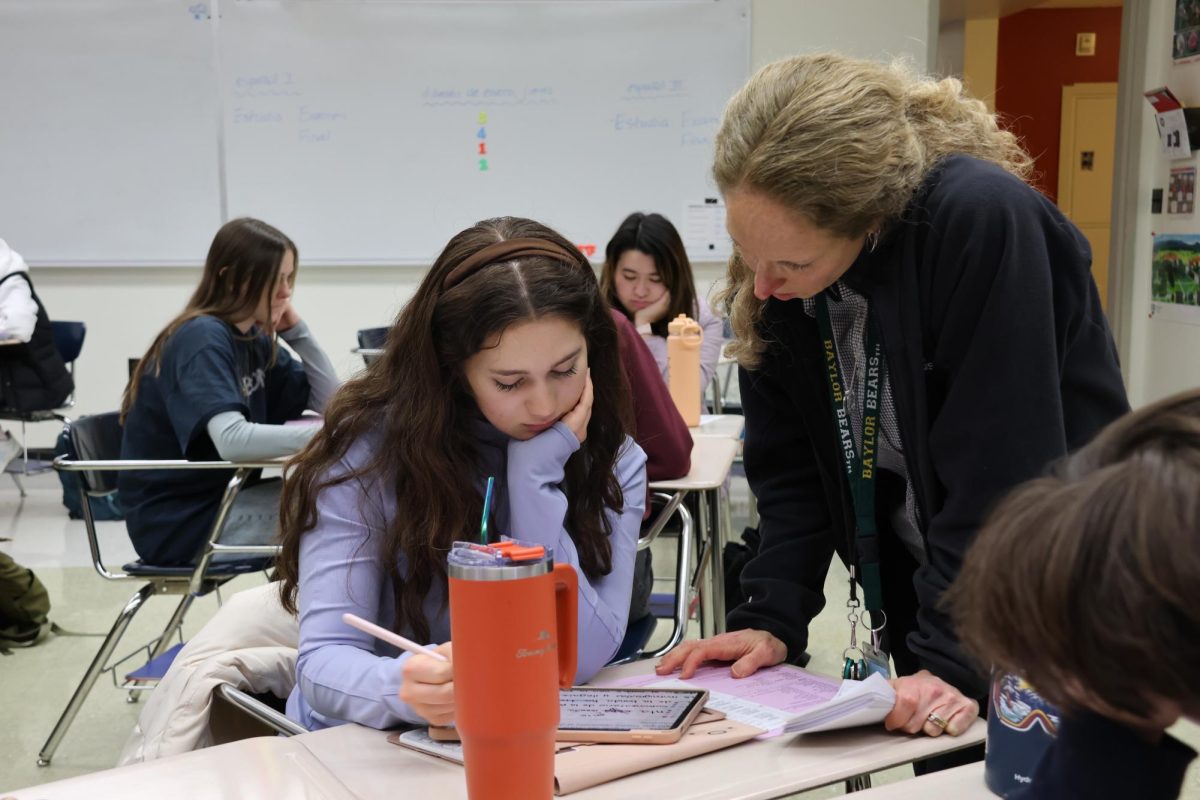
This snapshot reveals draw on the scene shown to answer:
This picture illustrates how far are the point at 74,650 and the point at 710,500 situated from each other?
6.38ft

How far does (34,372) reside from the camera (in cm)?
485

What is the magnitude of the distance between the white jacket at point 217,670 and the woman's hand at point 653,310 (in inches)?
102

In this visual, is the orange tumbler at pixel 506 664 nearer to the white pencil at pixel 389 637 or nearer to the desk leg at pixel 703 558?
the white pencil at pixel 389 637

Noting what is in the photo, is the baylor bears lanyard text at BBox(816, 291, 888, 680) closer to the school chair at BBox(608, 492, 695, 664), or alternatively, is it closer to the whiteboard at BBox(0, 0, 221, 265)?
the school chair at BBox(608, 492, 695, 664)

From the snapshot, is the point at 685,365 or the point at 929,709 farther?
the point at 685,365

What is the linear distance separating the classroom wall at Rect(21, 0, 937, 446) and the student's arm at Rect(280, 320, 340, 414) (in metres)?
1.93

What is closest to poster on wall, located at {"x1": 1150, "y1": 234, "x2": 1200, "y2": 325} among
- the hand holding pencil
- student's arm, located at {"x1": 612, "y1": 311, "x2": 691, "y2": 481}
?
student's arm, located at {"x1": 612, "y1": 311, "x2": 691, "y2": 481}

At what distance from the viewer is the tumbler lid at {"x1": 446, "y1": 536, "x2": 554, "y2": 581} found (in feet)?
2.60

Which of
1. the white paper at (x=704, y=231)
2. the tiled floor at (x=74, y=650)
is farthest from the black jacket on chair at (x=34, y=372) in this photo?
the white paper at (x=704, y=231)

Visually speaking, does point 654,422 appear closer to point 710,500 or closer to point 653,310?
point 710,500

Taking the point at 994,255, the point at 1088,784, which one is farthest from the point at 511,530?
the point at 1088,784

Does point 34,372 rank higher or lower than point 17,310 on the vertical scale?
lower

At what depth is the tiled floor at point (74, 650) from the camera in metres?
2.68

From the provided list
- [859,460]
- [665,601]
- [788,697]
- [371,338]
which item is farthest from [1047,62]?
[788,697]
